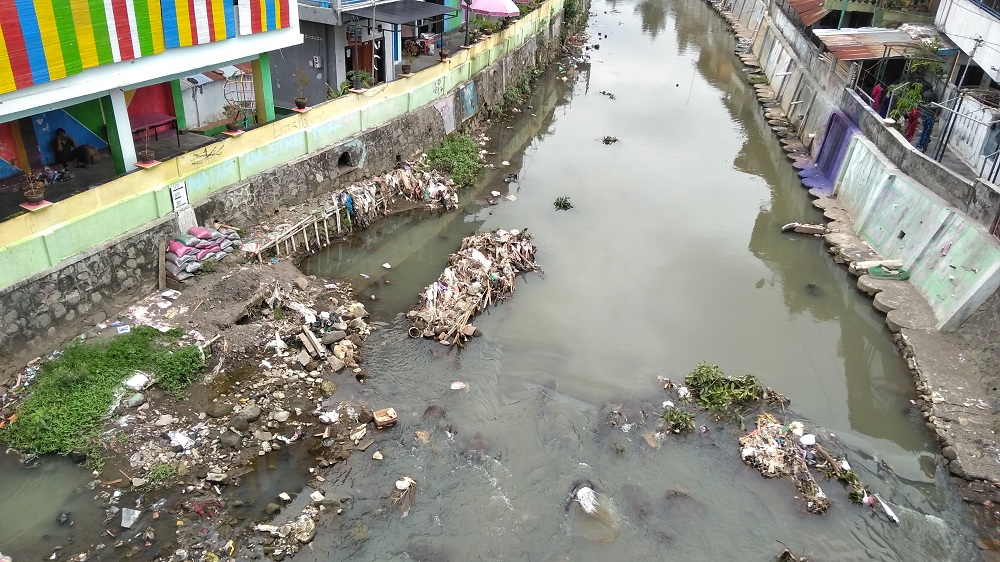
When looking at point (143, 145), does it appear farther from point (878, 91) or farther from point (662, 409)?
point (878, 91)

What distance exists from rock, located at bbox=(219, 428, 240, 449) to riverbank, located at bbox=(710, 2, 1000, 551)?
36.7 ft

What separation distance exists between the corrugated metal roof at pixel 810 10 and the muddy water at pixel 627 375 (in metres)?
7.22

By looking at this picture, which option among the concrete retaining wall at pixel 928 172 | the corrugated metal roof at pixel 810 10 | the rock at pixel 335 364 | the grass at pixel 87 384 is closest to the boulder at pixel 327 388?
the rock at pixel 335 364

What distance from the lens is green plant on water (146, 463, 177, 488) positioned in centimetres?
904

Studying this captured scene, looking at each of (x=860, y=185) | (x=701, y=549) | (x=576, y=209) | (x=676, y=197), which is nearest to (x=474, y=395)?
(x=701, y=549)

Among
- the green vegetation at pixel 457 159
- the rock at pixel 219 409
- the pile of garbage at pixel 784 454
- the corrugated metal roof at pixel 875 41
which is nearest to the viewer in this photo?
the pile of garbage at pixel 784 454

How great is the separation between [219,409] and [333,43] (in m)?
13.1

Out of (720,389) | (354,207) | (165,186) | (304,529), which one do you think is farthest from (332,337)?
(720,389)

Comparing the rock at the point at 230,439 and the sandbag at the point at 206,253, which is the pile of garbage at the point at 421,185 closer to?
the sandbag at the point at 206,253

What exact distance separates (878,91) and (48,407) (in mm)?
22557

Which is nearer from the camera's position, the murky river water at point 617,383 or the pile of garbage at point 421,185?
the murky river water at point 617,383

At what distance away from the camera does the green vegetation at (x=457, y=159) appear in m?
19.8

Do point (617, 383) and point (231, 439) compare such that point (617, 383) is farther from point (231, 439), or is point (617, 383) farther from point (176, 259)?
point (176, 259)

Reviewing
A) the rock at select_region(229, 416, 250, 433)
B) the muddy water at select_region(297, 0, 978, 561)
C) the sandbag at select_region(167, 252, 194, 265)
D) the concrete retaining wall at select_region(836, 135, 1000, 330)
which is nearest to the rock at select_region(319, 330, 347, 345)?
the muddy water at select_region(297, 0, 978, 561)
